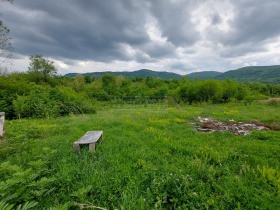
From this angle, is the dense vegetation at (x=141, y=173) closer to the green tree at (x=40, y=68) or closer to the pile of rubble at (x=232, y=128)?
the pile of rubble at (x=232, y=128)

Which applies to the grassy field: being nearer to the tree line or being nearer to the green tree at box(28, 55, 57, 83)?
the tree line

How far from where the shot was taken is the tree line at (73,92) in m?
11.0

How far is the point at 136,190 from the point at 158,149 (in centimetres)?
189

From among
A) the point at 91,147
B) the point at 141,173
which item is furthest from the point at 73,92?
the point at 141,173

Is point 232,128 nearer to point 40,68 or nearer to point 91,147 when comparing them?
point 91,147

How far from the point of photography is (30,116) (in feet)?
34.9

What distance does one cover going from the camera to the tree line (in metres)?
11.0

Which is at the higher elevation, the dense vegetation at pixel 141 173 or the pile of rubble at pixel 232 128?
the dense vegetation at pixel 141 173

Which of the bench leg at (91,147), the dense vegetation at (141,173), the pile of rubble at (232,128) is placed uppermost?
the bench leg at (91,147)

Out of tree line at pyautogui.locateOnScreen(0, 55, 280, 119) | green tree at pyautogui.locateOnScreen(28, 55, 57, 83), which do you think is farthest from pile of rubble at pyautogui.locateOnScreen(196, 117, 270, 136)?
green tree at pyautogui.locateOnScreen(28, 55, 57, 83)

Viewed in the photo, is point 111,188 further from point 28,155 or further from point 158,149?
point 28,155

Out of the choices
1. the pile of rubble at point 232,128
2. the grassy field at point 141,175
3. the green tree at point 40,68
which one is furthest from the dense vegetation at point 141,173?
the green tree at point 40,68

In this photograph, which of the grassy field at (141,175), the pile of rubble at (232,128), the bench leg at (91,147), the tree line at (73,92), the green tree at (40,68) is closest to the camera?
the grassy field at (141,175)

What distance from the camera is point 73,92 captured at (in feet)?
53.7
